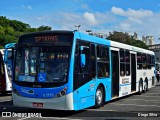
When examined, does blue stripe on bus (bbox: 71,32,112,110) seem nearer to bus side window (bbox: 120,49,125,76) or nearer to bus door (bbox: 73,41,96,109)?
bus door (bbox: 73,41,96,109)

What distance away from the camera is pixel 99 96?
13125mm

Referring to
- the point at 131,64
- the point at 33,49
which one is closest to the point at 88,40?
the point at 33,49

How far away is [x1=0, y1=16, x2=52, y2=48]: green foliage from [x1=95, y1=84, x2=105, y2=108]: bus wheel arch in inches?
2226

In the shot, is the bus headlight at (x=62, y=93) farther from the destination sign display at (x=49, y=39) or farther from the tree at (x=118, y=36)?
the tree at (x=118, y=36)

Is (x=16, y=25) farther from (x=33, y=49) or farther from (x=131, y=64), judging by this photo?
(x=33, y=49)

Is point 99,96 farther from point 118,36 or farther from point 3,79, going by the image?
point 118,36

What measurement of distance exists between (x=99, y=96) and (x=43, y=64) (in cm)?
320

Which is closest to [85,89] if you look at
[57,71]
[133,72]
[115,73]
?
[57,71]

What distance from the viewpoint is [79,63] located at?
36.7 ft

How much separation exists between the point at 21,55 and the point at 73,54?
1.97m

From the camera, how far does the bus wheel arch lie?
42.3ft

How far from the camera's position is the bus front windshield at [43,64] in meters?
10.8

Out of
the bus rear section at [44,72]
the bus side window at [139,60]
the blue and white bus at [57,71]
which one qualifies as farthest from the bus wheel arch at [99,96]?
the bus side window at [139,60]

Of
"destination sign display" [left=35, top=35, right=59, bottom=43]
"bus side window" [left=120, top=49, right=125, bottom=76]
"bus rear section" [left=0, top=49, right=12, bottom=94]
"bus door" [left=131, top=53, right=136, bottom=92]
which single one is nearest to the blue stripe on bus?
"destination sign display" [left=35, top=35, right=59, bottom=43]
